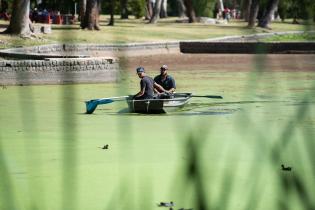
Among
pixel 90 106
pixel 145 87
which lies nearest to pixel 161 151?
pixel 145 87

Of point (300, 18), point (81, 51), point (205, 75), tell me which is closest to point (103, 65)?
point (205, 75)

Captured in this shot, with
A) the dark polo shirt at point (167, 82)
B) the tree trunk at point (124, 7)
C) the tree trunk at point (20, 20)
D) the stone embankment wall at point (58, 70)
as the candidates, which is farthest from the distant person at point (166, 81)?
the tree trunk at point (124, 7)

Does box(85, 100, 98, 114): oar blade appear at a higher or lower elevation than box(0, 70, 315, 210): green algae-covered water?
lower

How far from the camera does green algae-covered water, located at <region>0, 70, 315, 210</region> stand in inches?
88.7

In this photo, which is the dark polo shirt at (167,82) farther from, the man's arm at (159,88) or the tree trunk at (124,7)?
the tree trunk at (124,7)

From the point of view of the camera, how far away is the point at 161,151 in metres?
11.2

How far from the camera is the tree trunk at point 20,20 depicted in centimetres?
3181

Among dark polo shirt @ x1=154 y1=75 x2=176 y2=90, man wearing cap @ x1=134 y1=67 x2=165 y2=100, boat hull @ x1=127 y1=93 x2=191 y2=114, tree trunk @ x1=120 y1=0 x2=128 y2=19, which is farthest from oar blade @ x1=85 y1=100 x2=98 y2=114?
tree trunk @ x1=120 y1=0 x2=128 y2=19

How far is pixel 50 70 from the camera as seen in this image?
21406 mm

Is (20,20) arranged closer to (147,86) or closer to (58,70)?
(58,70)

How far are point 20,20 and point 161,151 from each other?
21.5 m

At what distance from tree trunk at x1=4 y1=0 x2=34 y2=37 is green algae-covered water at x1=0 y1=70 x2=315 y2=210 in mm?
9383

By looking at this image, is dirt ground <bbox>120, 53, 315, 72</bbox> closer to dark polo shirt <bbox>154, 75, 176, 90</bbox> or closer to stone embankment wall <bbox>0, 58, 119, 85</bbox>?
stone embankment wall <bbox>0, 58, 119, 85</bbox>

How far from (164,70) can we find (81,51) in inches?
521
